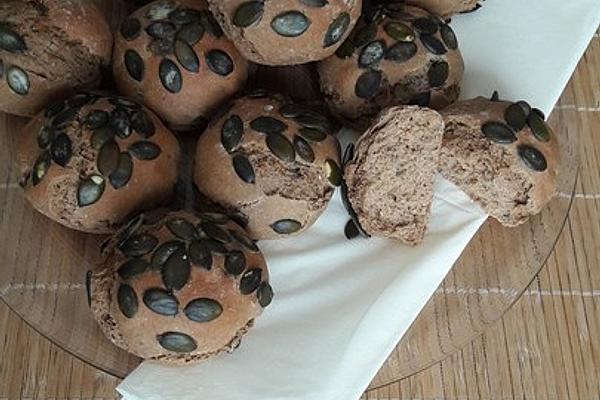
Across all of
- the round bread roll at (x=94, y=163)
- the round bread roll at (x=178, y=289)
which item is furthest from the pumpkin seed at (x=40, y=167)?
the round bread roll at (x=178, y=289)

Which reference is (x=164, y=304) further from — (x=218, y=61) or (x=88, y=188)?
(x=218, y=61)

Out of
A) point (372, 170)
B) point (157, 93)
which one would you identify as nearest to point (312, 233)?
point (372, 170)

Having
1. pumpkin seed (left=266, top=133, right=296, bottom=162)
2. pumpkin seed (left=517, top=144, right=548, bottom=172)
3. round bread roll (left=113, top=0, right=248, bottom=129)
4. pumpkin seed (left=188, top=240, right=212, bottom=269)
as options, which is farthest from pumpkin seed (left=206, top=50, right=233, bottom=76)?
pumpkin seed (left=517, top=144, right=548, bottom=172)

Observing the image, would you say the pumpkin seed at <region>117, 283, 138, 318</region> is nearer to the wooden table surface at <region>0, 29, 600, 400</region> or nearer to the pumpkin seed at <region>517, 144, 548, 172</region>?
the wooden table surface at <region>0, 29, 600, 400</region>

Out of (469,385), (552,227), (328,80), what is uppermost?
(328,80)

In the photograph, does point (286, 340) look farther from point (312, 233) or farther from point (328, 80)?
point (328, 80)

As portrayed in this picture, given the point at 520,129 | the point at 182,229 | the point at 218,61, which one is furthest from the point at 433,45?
the point at 182,229

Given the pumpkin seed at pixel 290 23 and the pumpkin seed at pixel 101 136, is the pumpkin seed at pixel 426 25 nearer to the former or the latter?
the pumpkin seed at pixel 290 23
